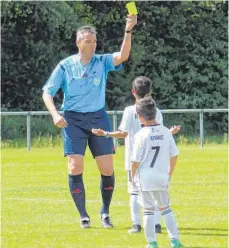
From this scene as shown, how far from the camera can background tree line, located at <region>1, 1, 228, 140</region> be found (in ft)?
111

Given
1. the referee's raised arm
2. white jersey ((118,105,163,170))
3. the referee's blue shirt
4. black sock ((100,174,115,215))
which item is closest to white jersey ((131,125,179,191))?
white jersey ((118,105,163,170))

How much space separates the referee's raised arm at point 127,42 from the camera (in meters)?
10.5

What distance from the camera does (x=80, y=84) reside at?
1087cm

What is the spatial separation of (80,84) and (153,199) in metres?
2.11

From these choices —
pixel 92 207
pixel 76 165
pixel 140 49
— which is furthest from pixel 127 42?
pixel 140 49

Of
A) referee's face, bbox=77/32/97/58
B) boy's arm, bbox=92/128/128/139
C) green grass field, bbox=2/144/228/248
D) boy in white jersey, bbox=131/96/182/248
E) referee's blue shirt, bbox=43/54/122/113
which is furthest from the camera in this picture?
referee's blue shirt, bbox=43/54/122/113

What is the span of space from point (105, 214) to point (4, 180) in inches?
245

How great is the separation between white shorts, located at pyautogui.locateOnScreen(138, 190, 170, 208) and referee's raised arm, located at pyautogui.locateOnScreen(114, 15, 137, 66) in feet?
6.81

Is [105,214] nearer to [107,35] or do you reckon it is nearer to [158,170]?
[158,170]

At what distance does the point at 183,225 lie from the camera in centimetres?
1104

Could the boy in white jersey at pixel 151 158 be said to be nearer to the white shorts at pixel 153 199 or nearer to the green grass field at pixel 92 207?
the white shorts at pixel 153 199

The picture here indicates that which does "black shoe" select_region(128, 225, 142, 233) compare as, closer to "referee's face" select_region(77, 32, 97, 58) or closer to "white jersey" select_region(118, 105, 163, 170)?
"white jersey" select_region(118, 105, 163, 170)

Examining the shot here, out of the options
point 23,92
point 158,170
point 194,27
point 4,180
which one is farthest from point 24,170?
point 194,27

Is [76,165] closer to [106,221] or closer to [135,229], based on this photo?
[106,221]
